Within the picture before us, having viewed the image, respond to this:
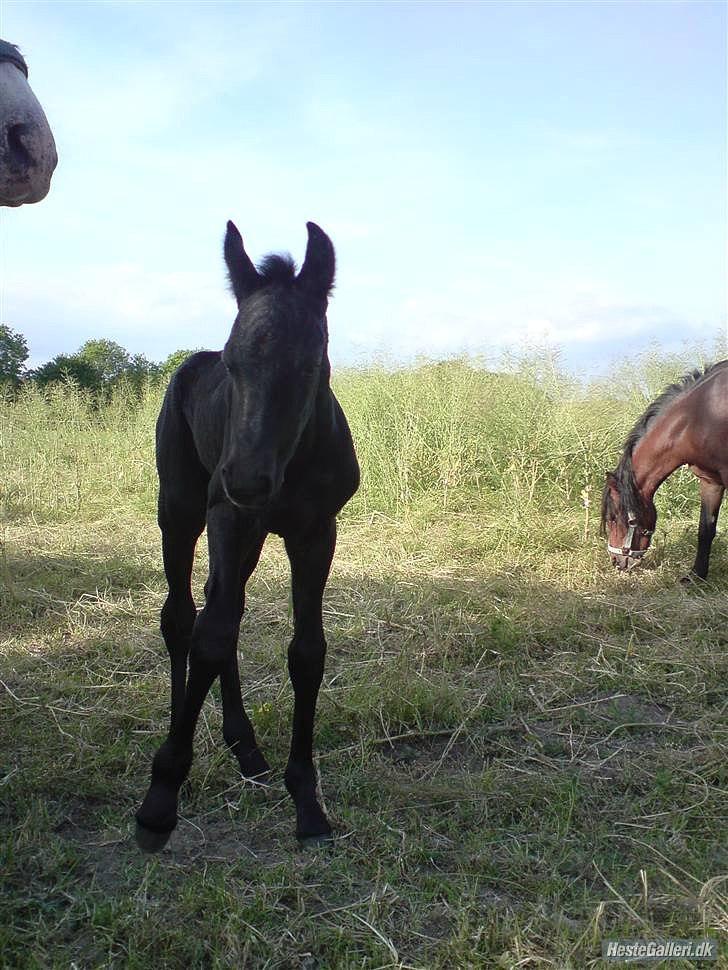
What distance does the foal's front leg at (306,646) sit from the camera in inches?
106

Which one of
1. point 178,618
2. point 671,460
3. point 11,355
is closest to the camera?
point 178,618

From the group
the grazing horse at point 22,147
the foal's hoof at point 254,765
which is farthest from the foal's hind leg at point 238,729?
the grazing horse at point 22,147

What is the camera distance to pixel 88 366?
69.2 feet

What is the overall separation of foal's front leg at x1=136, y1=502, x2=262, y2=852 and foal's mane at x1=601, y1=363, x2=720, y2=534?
5.50m

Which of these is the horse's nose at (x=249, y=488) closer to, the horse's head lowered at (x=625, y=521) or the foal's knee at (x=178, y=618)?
the foal's knee at (x=178, y=618)

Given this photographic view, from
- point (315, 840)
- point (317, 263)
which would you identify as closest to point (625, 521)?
point (315, 840)

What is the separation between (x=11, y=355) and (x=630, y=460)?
16.6 metres

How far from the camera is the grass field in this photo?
6.92 feet

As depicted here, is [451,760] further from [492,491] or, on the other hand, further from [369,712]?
[492,491]

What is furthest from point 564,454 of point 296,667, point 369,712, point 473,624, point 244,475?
point 244,475

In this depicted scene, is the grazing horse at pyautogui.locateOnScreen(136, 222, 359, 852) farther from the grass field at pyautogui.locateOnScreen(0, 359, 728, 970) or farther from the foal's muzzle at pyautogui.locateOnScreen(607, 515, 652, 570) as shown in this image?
the foal's muzzle at pyautogui.locateOnScreen(607, 515, 652, 570)

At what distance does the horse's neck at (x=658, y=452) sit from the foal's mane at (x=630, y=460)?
0.21 feet

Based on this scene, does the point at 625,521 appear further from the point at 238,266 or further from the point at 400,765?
the point at 238,266

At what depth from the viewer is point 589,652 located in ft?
15.0
